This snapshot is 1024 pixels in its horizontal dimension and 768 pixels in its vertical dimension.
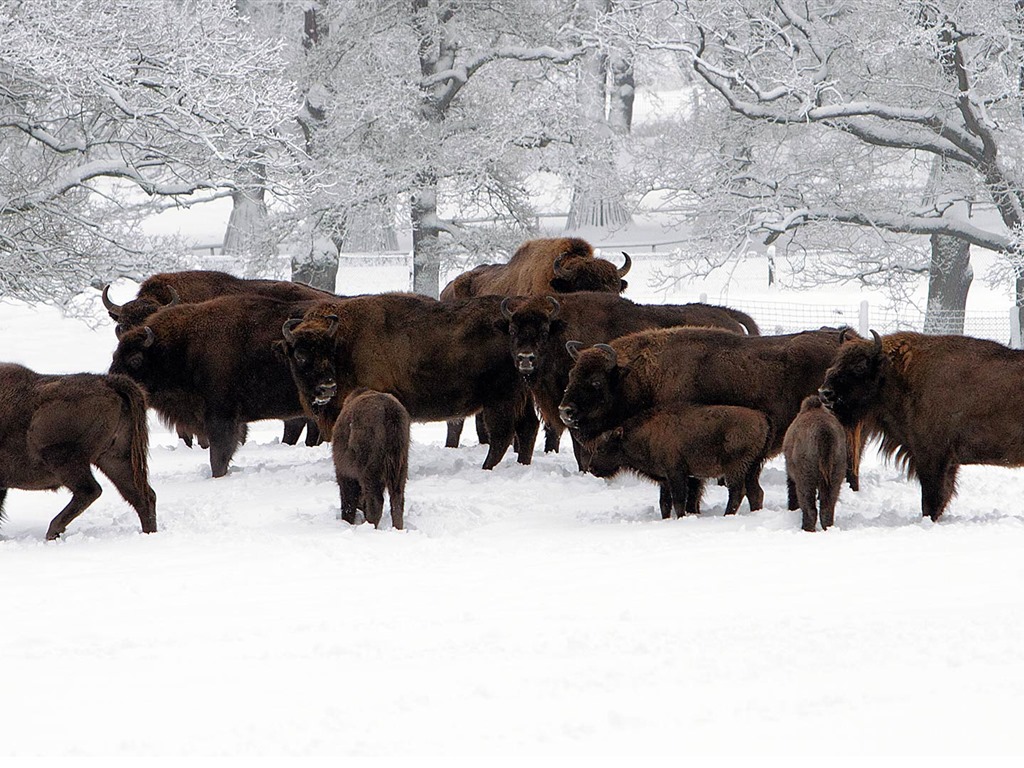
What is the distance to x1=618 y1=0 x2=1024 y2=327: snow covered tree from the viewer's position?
63.9 ft

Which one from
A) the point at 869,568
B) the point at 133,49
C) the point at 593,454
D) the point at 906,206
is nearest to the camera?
the point at 869,568

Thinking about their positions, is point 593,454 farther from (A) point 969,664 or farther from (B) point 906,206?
(B) point 906,206

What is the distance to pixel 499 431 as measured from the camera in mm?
11109

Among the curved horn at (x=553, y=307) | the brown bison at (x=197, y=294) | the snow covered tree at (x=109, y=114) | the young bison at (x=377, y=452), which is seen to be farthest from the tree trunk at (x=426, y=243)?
the young bison at (x=377, y=452)

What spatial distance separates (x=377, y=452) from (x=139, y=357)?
3.60 meters

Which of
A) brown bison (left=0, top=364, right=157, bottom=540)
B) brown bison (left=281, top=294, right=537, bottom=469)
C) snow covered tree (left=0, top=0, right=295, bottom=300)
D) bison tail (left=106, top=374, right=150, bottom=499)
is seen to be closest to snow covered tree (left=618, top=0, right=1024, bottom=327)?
snow covered tree (left=0, top=0, right=295, bottom=300)

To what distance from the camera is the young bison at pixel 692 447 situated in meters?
8.77

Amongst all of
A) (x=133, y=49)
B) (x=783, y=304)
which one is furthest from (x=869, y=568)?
(x=783, y=304)

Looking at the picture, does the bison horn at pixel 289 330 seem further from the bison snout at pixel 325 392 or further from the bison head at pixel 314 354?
the bison snout at pixel 325 392

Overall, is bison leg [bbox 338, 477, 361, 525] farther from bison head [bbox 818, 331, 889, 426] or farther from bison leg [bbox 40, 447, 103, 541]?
bison head [bbox 818, 331, 889, 426]

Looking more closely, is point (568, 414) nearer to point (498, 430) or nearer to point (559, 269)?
point (498, 430)

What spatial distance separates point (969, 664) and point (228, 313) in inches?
306

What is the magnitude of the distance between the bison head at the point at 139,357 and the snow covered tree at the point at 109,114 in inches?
213

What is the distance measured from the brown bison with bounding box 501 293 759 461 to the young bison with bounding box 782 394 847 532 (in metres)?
2.68
